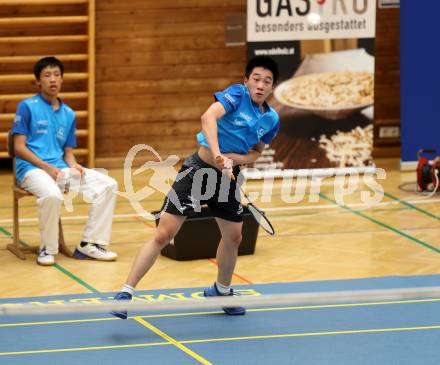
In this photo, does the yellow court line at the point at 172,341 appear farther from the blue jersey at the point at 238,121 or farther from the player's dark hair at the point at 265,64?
the player's dark hair at the point at 265,64

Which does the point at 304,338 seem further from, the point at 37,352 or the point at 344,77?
the point at 344,77

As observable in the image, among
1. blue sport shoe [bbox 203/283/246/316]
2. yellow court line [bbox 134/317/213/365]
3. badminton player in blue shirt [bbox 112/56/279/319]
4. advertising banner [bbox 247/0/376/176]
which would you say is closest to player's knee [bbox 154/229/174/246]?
badminton player in blue shirt [bbox 112/56/279/319]

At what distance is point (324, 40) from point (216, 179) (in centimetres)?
565

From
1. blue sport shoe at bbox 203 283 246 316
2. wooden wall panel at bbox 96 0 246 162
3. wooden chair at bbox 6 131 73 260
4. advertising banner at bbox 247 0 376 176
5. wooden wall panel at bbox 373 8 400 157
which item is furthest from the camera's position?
wooden wall panel at bbox 373 8 400 157

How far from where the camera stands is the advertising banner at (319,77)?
12.5m

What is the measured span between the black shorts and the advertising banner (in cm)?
520

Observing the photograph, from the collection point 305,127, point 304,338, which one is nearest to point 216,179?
point 304,338

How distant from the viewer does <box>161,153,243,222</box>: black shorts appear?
7.35 m

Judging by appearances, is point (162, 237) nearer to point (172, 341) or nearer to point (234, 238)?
point (234, 238)

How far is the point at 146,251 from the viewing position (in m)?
7.34

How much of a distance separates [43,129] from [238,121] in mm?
2504

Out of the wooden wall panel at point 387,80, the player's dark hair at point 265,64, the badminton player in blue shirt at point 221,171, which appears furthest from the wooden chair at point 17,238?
the wooden wall panel at point 387,80

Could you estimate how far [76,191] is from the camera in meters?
9.31

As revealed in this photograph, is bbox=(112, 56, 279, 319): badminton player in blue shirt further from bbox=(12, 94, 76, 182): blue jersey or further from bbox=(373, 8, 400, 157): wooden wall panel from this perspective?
bbox=(373, 8, 400, 157): wooden wall panel
